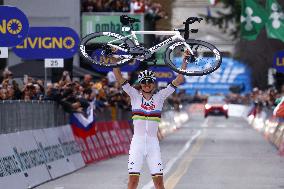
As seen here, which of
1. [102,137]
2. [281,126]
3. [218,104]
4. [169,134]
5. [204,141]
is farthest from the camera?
[218,104]

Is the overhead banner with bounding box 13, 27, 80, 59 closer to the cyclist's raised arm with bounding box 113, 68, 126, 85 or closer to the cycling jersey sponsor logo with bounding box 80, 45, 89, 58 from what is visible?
the cycling jersey sponsor logo with bounding box 80, 45, 89, 58

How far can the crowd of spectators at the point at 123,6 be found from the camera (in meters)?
44.0

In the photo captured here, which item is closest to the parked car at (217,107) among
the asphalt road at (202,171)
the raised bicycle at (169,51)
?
the asphalt road at (202,171)

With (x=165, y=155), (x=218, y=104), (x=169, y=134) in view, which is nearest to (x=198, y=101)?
(x=218, y=104)

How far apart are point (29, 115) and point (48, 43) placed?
5125 mm

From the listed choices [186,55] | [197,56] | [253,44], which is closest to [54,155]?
[197,56]

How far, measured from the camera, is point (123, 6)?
4631 centimetres

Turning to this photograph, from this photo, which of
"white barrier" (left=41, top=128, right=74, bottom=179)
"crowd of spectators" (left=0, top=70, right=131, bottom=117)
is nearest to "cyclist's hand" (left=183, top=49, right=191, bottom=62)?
"crowd of spectators" (left=0, top=70, right=131, bottom=117)

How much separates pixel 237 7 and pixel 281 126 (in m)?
48.6

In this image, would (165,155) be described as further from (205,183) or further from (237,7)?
(237,7)

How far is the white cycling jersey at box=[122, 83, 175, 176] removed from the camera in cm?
1608

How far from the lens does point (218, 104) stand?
302 feet

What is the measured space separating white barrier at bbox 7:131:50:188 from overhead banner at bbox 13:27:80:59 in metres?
5.10

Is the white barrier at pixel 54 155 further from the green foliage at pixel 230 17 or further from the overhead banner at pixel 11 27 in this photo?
the green foliage at pixel 230 17
